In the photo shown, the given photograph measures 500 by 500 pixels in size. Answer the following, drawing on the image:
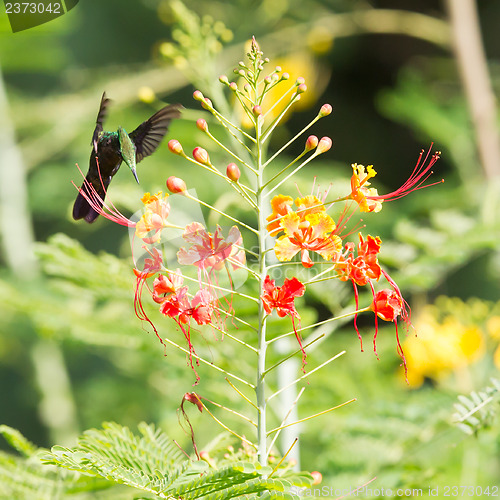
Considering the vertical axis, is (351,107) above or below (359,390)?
above

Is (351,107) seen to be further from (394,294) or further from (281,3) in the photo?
(394,294)

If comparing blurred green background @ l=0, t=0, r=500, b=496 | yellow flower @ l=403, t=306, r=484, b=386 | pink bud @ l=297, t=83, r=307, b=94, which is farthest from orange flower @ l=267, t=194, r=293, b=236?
yellow flower @ l=403, t=306, r=484, b=386

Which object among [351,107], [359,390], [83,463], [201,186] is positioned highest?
[351,107]

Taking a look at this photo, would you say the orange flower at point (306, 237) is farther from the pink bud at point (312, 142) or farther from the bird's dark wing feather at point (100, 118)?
the bird's dark wing feather at point (100, 118)

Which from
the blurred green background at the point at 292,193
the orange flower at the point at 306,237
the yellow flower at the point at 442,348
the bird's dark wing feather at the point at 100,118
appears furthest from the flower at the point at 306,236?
the yellow flower at the point at 442,348

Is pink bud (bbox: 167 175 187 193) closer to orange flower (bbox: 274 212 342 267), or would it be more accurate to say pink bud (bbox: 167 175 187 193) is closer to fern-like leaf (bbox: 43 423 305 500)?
orange flower (bbox: 274 212 342 267)

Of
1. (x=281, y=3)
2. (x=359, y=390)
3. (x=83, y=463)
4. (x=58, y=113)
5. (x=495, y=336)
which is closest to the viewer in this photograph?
(x=83, y=463)

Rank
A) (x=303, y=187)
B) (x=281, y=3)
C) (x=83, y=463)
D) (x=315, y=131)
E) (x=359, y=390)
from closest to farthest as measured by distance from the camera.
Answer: (x=83, y=463) → (x=303, y=187) → (x=359, y=390) → (x=281, y=3) → (x=315, y=131)

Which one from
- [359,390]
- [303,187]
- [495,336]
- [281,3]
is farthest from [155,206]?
[281,3]

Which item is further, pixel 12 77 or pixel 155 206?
pixel 12 77
